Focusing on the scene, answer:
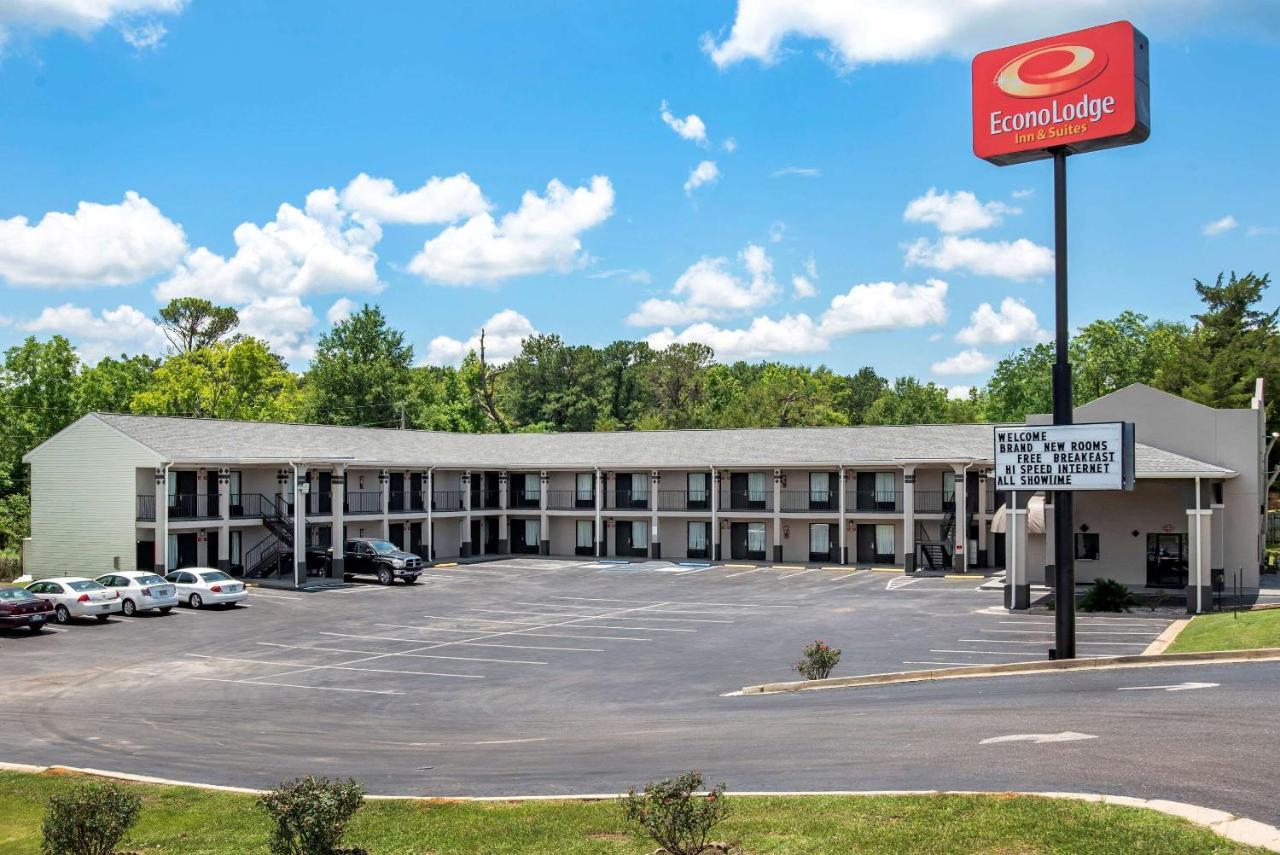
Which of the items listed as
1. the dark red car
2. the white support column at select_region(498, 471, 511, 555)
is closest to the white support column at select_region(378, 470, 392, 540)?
the white support column at select_region(498, 471, 511, 555)

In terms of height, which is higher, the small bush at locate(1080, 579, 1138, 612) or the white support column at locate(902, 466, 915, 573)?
the white support column at locate(902, 466, 915, 573)

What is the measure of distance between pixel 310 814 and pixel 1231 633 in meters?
24.7

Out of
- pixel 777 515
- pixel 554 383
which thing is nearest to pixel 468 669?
pixel 777 515

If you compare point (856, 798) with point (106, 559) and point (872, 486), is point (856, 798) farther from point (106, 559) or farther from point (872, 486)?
point (872, 486)

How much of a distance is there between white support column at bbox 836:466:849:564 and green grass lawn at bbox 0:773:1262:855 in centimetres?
4387

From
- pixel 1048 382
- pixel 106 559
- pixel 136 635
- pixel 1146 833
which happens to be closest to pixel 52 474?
pixel 106 559

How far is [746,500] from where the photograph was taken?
5950 centimetres

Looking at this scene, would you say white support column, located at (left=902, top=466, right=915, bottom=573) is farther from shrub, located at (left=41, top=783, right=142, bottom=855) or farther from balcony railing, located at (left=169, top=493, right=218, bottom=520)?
shrub, located at (left=41, top=783, right=142, bottom=855)

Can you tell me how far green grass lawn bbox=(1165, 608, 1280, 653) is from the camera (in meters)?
24.4

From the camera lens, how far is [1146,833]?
9703 millimetres

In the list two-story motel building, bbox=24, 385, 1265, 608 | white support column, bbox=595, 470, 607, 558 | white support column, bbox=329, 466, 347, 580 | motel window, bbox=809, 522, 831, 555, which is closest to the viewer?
two-story motel building, bbox=24, 385, 1265, 608

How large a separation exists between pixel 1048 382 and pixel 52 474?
84.9 metres

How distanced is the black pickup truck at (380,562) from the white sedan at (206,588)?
350 inches

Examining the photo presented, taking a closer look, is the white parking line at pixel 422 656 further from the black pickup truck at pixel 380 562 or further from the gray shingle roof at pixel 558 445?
the gray shingle roof at pixel 558 445
